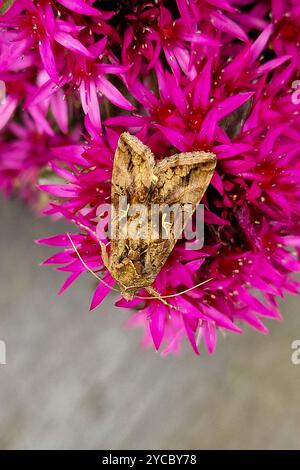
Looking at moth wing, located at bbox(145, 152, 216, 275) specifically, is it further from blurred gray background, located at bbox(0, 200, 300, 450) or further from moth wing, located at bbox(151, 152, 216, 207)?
blurred gray background, located at bbox(0, 200, 300, 450)

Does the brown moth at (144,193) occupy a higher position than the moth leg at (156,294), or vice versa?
the brown moth at (144,193)

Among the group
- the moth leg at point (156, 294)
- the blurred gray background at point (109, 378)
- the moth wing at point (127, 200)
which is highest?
the moth wing at point (127, 200)

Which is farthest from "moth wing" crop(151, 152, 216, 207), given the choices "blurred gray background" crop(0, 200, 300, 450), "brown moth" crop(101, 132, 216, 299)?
"blurred gray background" crop(0, 200, 300, 450)

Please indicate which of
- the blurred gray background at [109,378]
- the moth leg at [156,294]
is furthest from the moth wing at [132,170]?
the blurred gray background at [109,378]

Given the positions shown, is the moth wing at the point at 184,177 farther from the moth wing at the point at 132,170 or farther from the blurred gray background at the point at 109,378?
the blurred gray background at the point at 109,378

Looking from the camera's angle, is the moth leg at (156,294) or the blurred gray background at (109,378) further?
the blurred gray background at (109,378)

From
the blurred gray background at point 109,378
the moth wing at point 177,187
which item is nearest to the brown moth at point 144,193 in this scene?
the moth wing at point 177,187

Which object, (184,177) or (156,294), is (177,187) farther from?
(156,294)

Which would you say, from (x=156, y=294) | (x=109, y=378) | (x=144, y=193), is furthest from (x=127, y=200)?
(x=109, y=378)
